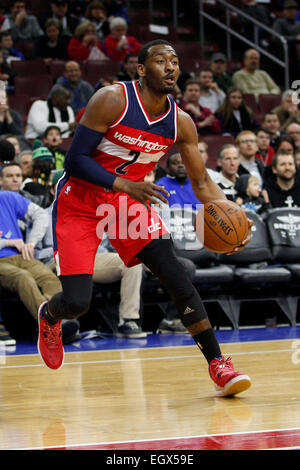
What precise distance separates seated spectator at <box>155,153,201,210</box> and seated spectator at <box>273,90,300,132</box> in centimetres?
314

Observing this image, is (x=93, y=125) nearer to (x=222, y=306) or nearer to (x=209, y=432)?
(x=209, y=432)

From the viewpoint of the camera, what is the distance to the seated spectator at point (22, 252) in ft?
21.6

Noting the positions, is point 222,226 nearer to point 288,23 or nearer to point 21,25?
point 21,25

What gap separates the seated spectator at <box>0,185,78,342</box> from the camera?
6.60 meters

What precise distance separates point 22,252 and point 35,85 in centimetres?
426

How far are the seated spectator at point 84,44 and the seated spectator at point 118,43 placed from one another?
24 centimetres

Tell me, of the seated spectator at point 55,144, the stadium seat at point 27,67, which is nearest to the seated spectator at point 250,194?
the seated spectator at point 55,144

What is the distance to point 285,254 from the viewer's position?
308 inches

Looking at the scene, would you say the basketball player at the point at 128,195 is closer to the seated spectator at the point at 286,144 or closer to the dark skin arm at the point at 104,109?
the dark skin arm at the point at 104,109

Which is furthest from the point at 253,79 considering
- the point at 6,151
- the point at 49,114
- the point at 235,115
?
the point at 6,151

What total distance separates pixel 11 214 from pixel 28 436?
156 inches

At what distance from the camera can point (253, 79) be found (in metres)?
11.9
